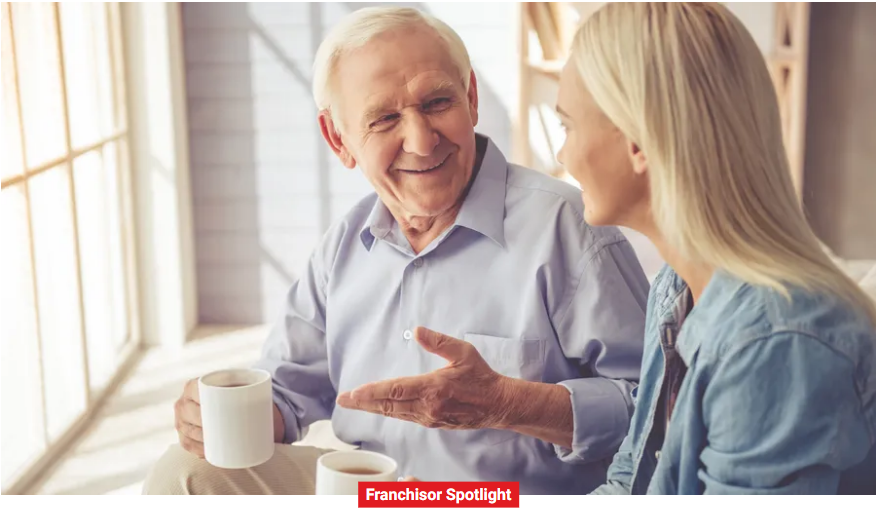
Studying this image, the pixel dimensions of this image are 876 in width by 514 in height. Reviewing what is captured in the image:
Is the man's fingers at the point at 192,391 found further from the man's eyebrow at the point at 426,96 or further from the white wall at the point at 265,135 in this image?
the white wall at the point at 265,135

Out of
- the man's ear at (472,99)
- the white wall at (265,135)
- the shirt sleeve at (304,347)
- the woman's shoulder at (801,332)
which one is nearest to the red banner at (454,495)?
the shirt sleeve at (304,347)

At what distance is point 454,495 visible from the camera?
112 cm

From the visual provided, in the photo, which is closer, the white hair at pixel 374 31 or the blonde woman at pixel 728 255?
the blonde woman at pixel 728 255

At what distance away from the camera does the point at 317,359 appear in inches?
52.6

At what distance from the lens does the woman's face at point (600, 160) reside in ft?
2.94

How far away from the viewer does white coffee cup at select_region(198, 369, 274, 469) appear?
3.34 ft

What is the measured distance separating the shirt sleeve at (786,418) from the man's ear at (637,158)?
0.20 m

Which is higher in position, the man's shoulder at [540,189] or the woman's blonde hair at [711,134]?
the woman's blonde hair at [711,134]

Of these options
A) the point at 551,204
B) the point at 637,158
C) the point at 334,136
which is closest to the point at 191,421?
the point at 334,136

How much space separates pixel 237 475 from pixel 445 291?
38cm

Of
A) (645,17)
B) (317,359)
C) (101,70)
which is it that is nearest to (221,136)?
(101,70)

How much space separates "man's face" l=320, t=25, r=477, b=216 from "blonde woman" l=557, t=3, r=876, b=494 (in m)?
0.31

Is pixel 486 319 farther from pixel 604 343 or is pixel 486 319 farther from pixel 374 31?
pixel 374 31

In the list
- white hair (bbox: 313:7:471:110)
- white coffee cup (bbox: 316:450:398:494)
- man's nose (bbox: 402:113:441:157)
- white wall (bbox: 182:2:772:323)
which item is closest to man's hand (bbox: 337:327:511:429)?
white coffee cup (bbox: 316:450:398:494)
